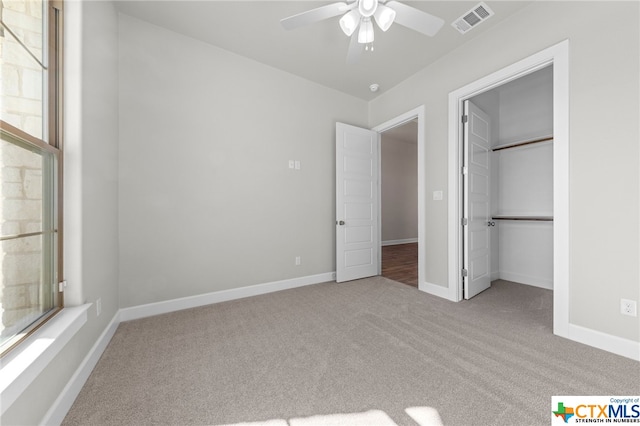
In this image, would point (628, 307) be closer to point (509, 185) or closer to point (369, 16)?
point (509, 185)

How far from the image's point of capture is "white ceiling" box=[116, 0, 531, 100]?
233 cm

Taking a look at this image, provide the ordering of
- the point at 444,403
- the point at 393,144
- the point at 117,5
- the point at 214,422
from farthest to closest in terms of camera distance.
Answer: the point at 393,144
the point at 117,5
the point at 444,403
the point at 214,422

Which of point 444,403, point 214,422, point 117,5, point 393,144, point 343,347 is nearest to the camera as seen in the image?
point 214,422

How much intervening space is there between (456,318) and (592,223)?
4.40ft

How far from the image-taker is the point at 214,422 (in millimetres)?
1238

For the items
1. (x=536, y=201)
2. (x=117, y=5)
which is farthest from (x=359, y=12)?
(x=536, y=201)

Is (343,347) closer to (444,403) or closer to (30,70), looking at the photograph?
(444,403)

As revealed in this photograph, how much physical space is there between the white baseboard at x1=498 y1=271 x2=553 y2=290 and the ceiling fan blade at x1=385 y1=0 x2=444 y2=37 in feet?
11.6

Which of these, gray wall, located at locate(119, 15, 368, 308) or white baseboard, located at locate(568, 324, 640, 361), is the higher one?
gray wall, located at locate(119, 15, 368, 308)

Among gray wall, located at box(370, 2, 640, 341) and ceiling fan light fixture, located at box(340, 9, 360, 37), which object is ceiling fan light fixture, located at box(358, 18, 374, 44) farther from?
gray wall, located at box(370, 2, 640, 341)

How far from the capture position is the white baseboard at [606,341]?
176 cm

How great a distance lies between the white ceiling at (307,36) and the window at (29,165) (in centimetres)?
118

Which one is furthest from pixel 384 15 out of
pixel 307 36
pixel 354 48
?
pixel 307 36

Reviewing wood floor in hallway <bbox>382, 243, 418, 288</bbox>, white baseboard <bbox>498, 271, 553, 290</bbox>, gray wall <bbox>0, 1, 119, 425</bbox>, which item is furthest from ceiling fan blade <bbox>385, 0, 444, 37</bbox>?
white baseboard <bbox>498, 271, 553, 290</bbox>
